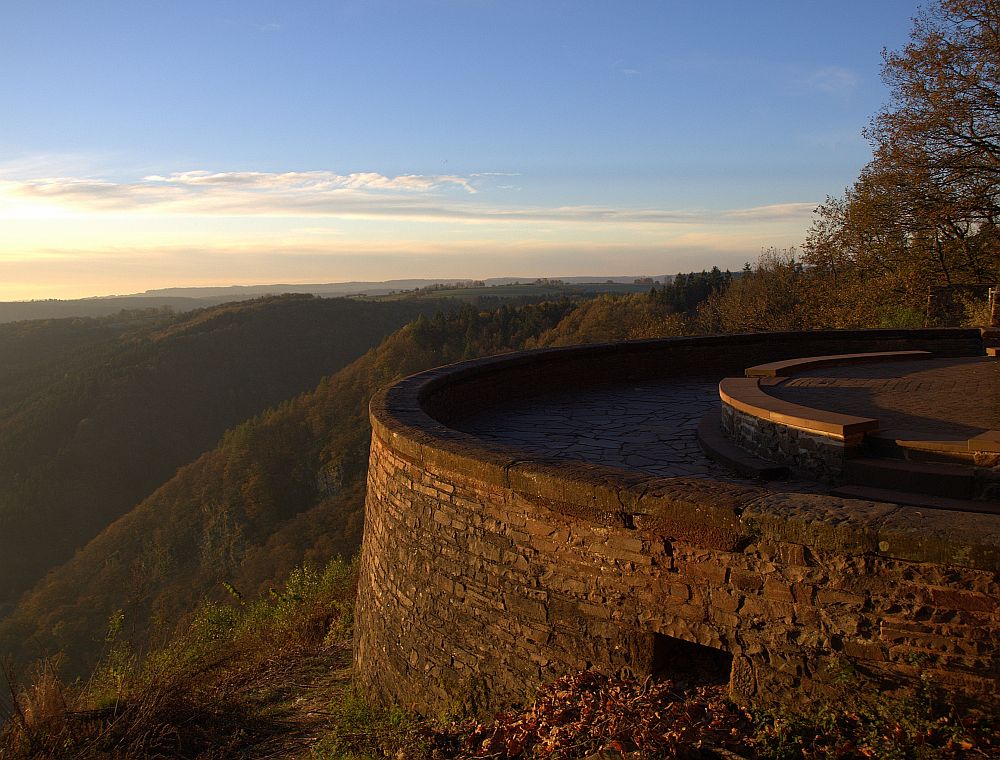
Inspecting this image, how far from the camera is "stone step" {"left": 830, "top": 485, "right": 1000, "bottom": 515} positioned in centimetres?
409

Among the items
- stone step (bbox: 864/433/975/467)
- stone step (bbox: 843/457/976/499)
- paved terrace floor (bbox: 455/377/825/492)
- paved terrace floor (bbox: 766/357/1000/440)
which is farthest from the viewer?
paved terrace floor (bbox: 455/377/825/492)

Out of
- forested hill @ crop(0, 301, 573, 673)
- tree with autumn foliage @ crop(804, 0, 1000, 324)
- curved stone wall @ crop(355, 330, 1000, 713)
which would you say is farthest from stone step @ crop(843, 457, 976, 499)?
forested hill @ crop(0, 301, 573, 673)

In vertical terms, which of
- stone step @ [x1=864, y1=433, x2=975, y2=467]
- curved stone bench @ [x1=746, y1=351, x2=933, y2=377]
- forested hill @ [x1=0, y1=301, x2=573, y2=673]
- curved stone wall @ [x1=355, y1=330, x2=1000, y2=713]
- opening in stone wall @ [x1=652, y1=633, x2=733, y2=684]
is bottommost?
forested hill @ [x1=0, y1=301, x2=573, y2=673]

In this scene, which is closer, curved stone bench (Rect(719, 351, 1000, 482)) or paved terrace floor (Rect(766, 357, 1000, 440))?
curved stone bench (Rect(719, 351, 1000, 482))

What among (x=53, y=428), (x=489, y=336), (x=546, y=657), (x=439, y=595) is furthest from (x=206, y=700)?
(x=53, y=428)

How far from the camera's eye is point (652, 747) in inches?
125

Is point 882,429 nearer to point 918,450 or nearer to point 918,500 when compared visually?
point 918,450

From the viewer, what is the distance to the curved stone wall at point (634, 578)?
117 inches

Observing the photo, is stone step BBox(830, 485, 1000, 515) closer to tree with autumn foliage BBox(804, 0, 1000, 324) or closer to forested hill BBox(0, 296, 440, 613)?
tree with autumn foliage BBox(804, 0, 1000, 324)

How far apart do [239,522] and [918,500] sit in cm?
3696

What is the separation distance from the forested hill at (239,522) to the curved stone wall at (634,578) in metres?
22.5

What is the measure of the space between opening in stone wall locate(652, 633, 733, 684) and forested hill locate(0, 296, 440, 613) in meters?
51.7

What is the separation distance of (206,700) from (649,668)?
473 cm

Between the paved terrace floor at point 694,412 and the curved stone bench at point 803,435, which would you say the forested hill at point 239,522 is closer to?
the paved terrace floor at point 694,412
